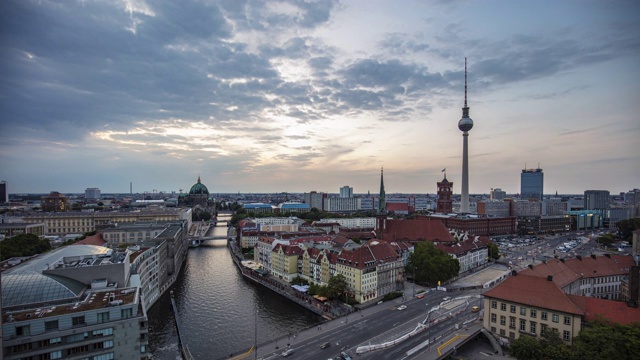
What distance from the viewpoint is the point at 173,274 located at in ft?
215

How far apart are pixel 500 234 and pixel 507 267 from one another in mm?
55115

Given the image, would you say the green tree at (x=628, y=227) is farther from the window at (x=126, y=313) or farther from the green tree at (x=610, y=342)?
the window at (x=126, y=313)

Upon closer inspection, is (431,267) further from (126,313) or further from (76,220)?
(76,220)

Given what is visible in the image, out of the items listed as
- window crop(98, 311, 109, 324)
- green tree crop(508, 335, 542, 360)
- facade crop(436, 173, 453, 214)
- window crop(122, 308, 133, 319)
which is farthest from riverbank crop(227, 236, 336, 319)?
facade crop(436, 173, 453, 214)

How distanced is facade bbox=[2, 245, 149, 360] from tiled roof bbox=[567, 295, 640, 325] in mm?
38800

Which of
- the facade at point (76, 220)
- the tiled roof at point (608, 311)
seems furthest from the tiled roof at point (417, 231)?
the facade at point (76, 220)

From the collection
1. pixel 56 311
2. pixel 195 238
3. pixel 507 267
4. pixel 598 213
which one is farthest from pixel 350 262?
pixel 598 213

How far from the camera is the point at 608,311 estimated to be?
31469mm

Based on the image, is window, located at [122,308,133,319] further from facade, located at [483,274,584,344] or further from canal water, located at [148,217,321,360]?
facade, located at [483,274,584,344]

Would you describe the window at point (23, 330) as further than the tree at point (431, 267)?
No

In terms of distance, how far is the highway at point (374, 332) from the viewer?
32.4 meters

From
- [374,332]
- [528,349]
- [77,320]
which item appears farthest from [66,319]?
[528,349]

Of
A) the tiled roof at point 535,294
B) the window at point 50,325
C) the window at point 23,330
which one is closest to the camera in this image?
the window at point 23,330

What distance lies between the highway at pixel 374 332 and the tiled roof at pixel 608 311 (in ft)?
39.9
